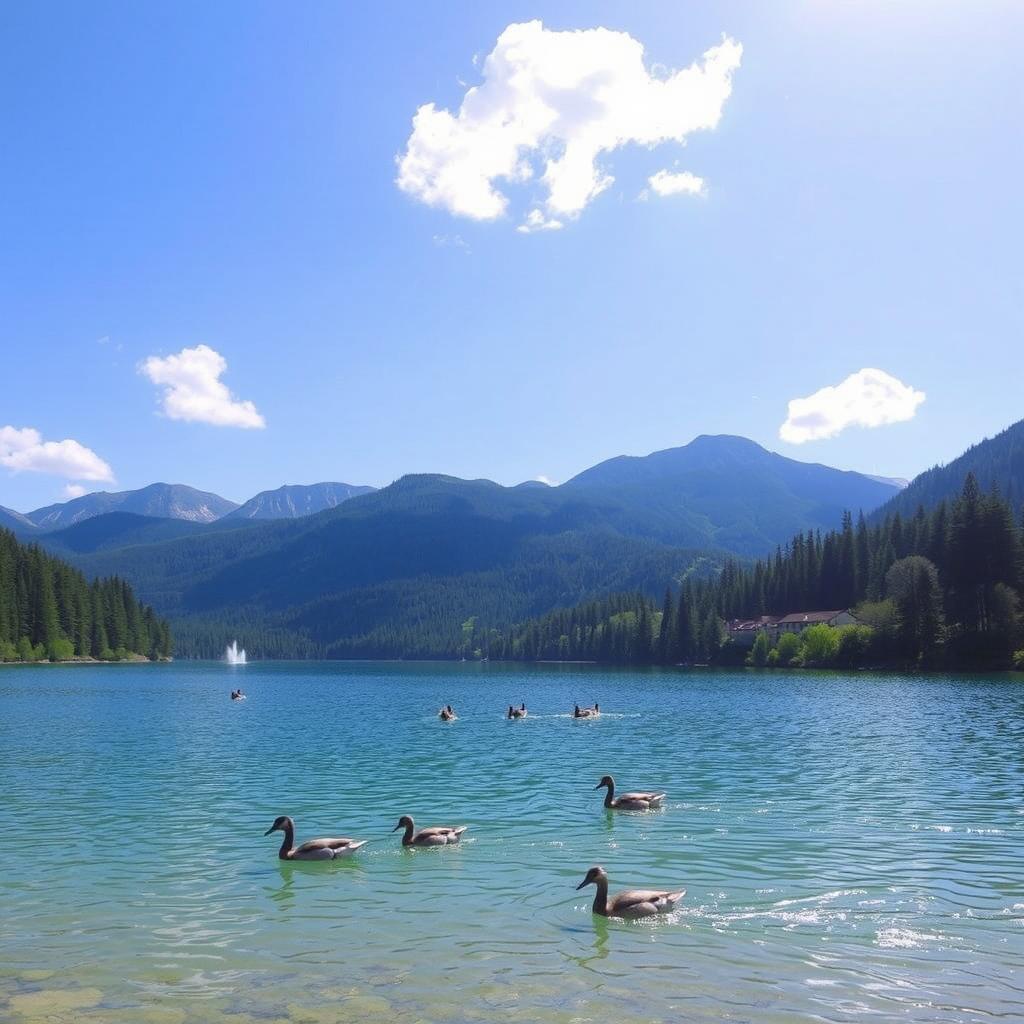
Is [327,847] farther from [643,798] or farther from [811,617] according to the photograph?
[811,617]

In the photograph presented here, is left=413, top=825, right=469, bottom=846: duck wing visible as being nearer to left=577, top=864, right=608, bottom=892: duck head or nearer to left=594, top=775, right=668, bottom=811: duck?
left=577, top=864, right=608, bottom=892: duck head

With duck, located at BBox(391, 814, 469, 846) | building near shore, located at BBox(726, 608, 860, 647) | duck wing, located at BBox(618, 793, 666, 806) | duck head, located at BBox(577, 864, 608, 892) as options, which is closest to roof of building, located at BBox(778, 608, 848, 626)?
building near shore, located at BBox(726, 608, 860, 647)

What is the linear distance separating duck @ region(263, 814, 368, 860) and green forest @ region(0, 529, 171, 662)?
15113 centimetres

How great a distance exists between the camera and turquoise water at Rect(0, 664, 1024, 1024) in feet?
43.2

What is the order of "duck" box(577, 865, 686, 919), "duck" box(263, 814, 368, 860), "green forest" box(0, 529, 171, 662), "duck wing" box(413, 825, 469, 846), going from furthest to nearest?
"green forest" box(0, 529, 171, 662) → "duck wing" box(413, 825, 469, 846) → "duck" box(263, 814, 368, 860) → "duck" box(577, 865, 686, 919)

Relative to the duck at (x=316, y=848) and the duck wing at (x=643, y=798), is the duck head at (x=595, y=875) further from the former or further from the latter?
the duck wing at (x=643, y=798)

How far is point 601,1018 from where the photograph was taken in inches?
484

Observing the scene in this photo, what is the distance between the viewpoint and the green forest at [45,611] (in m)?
157

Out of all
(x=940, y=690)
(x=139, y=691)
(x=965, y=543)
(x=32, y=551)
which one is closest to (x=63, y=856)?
(x=940, y=690)

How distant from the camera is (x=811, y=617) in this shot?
182 metres

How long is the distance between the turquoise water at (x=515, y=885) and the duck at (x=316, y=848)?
46 centimetres

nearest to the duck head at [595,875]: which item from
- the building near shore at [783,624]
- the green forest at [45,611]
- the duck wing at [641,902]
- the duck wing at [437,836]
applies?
the duck wing at [641,902]

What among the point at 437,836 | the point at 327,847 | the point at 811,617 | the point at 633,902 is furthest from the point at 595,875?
the point at 811,617

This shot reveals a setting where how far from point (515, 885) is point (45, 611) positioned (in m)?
170
